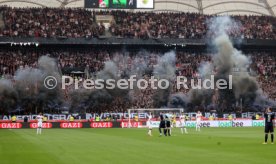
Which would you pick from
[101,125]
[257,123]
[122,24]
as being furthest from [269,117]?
[122,24]

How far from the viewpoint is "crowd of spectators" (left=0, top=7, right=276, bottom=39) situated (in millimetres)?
91812

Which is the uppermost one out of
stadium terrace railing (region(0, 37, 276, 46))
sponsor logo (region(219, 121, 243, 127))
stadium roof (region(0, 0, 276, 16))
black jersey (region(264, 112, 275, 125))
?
stadium roof (region(0, 0, 276, 16))

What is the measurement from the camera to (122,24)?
97188 mm

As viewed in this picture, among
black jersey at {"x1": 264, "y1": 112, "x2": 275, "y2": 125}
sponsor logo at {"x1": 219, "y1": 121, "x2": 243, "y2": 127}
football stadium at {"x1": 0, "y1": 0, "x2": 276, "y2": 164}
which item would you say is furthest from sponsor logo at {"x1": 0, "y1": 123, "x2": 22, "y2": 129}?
black jersey at {"x1": 264, "y1": 112, "x2": 275, "y2": 125}

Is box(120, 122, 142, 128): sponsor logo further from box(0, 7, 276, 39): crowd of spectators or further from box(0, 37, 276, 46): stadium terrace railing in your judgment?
box(0, 7, 276, 39): crowd of spectators

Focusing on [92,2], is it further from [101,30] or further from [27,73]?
[27,73]

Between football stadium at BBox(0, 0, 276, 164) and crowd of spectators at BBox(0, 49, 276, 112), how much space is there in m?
0.17

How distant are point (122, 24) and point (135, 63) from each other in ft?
28.8

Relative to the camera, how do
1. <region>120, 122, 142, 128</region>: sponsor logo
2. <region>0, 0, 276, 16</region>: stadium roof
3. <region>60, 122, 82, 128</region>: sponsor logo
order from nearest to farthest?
<region>60, 122, 82, 128</region>: sponsor logo → <region>120, 122, 142, 128</region>: sponsor logo → <region>0, 0, 276, 16</region>: stadium roof

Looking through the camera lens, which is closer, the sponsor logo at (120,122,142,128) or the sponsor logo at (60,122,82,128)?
the sponsor logo at (60,122,82,128)

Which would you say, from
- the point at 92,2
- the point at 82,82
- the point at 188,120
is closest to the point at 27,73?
the point at 82,82

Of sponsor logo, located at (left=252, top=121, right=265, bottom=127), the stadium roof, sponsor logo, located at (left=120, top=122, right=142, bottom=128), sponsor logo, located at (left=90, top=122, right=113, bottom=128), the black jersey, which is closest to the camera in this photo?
the black jersey

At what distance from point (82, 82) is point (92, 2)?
12.7 metres

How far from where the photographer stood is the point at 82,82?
282 feet
